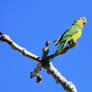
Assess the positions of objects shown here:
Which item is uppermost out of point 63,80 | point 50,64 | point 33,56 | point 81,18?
point 81,18

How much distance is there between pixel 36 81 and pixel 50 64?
1.46 ft

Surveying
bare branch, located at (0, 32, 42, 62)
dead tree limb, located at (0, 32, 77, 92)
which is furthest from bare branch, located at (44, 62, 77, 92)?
bare branch, located at (0, 32, 42, 62)

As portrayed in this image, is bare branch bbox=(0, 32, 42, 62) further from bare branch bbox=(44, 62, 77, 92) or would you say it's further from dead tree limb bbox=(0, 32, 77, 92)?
bare branch bbox=(44, 62, 77, 92)

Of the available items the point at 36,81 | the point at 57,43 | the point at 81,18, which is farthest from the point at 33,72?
the point at 81,18

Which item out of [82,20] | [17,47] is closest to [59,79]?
[17,47]

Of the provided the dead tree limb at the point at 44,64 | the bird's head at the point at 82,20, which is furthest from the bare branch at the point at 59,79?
the bird's head at the point at 82,20

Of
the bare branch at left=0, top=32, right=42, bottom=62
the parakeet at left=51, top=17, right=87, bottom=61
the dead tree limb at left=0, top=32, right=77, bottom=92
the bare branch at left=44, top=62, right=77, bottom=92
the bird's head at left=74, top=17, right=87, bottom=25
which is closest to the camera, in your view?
the bare branch at left=44, top=62, right=77, bottom=92

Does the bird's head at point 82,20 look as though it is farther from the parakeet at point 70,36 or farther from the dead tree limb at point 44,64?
the dead tree limb at point 44,64

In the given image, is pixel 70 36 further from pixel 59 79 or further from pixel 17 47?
pixel 59 79

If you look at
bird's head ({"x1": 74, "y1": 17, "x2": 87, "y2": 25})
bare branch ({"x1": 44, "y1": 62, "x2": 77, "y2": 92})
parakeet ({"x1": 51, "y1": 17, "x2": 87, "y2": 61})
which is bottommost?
bare branch ({"x1": 44, "y1": 62, "x2": 77, "y2": 92})

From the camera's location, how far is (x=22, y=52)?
3.33m

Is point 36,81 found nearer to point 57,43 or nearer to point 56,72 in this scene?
point 56,72

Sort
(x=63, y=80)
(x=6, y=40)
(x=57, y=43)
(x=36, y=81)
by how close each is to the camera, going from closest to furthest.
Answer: (x=63, y=80) → (x=6, y=40) → (x=36, y=81) → (x=57, y=43)

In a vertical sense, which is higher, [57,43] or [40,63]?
[57,43]
